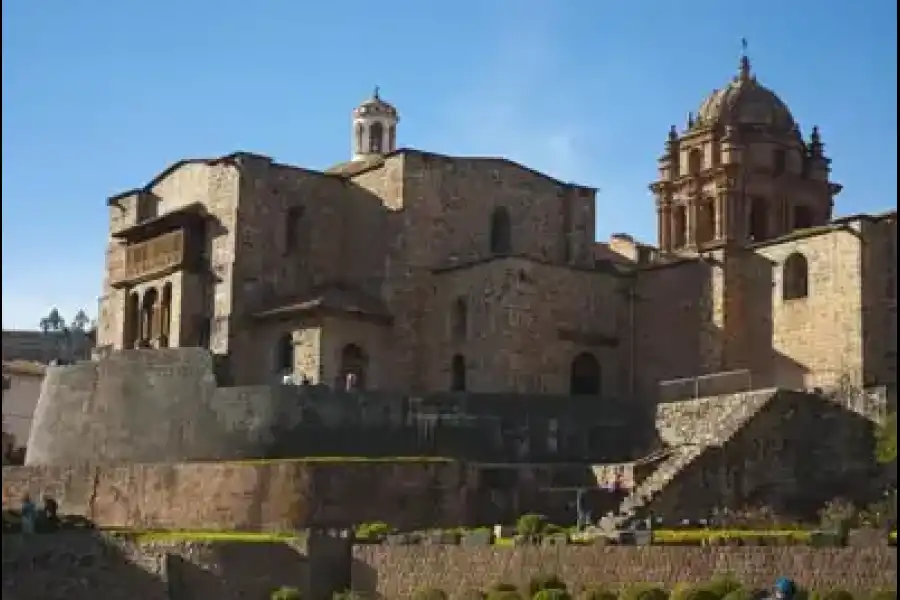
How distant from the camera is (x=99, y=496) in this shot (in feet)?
129

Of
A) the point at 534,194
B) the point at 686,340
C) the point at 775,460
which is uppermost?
the point at 534,194

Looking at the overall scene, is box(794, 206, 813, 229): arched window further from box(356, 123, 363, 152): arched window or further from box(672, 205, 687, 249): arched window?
box(356, 123, 363, 152): arched window

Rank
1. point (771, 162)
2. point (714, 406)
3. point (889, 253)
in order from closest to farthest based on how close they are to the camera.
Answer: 1. point (714, 406)
2. point (889, 253)
3. point (771, 162)

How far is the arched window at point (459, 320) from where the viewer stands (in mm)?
45031

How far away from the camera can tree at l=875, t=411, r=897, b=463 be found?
96.1 ft

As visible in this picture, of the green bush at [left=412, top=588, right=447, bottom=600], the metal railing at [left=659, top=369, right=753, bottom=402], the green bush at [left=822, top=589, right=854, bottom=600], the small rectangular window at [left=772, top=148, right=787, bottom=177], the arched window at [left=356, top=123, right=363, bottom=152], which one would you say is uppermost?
the arched window at [left=356, top=123, right=363, bottom=152]

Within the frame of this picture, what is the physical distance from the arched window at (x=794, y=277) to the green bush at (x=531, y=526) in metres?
13.3

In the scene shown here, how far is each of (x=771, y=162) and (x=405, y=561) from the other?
89.6 ft

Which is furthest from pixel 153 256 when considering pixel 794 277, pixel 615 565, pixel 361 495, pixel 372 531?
pixel 615 565

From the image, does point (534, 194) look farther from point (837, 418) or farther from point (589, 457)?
point (837, 418)

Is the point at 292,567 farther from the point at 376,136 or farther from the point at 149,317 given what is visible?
the point at 376,136

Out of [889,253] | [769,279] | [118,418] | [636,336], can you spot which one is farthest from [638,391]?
[118,418]

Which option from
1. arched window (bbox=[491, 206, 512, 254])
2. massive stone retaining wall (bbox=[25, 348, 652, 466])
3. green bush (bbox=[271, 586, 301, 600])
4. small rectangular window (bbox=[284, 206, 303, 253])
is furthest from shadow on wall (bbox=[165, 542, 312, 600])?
arched window (bbox=[491, 206, 512, 254])

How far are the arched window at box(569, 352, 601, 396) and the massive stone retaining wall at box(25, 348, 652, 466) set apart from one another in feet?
14.9
